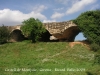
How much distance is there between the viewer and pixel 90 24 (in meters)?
25.9

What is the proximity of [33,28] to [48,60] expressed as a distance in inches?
429

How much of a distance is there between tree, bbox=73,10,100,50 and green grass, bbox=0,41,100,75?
107 inches

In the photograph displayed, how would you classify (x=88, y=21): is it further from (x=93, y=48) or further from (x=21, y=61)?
(x=21, y=61)

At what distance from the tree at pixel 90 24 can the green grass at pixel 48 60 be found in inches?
107

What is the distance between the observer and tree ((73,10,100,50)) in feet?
82.9

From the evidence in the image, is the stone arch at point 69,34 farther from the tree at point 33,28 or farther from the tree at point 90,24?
the tree at point 33,28

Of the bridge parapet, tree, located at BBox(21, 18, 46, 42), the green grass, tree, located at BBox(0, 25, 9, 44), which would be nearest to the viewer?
the green grass

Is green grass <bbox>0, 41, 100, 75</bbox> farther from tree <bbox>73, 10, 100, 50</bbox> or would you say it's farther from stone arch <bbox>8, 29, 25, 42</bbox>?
stone arch <bbox>8, 29, 25, 42</bbox>

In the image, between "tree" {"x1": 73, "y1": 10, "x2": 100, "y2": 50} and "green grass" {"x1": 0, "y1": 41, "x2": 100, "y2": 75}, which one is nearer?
"green grass" {"x1": 0, "y1": 41, "x2": 100, "y2": 75}

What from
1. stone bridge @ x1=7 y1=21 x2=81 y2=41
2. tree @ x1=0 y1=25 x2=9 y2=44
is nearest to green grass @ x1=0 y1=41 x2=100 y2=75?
stone bridge @ x1=7 y1=21 x2=81 y2=41

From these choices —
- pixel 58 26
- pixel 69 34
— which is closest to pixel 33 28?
pixel 58 26

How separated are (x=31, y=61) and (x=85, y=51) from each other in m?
6.80

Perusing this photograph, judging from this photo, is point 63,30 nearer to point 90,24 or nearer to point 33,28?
point 90,24

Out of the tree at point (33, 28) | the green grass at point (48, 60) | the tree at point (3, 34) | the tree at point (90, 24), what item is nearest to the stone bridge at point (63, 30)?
the tree at point (33, 28)
